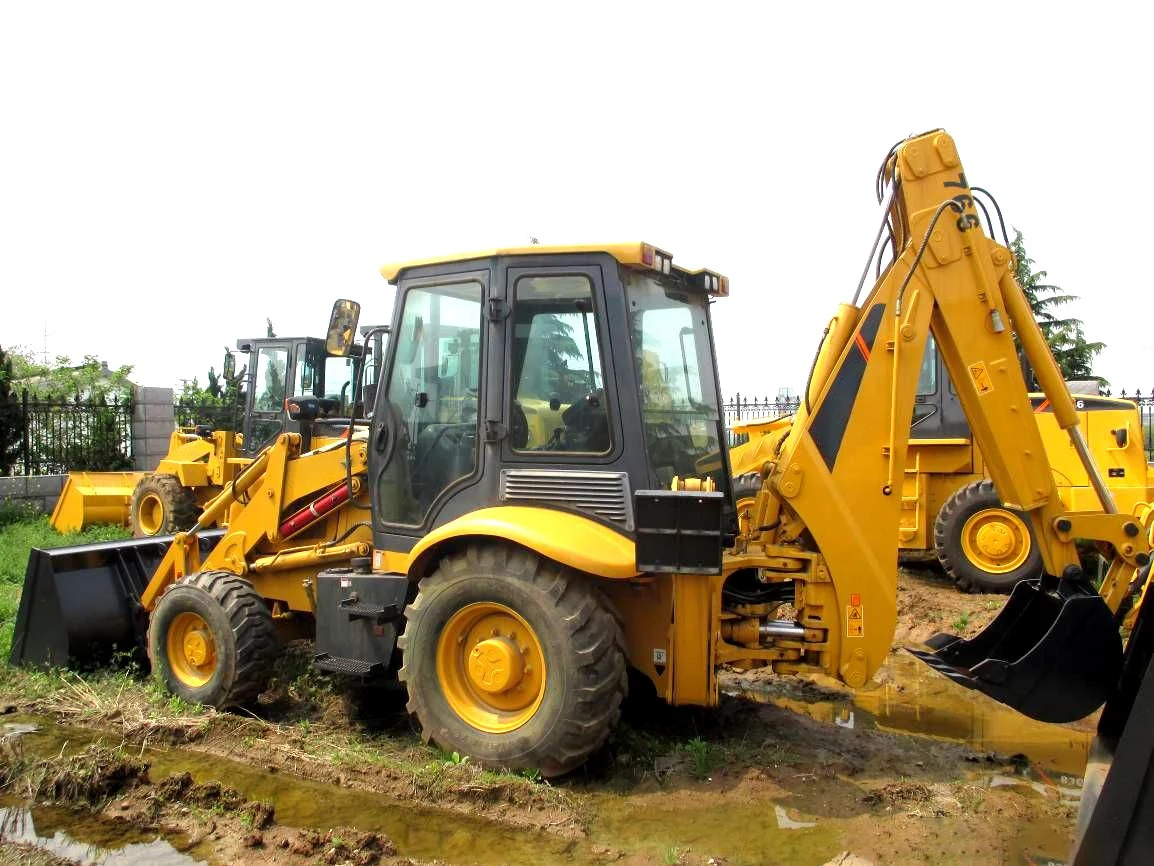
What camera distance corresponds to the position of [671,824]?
160 inches

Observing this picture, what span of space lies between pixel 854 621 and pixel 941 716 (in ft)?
5.54

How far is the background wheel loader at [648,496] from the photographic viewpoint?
4.37 metres

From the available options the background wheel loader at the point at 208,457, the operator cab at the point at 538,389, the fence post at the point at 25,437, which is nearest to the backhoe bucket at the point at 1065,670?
the operator cab at the point at 538,389

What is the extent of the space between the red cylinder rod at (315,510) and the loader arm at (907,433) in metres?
2.53

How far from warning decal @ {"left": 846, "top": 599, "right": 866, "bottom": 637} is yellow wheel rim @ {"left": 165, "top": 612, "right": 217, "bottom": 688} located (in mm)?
3593

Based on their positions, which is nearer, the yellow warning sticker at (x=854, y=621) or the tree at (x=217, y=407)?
the yellow warning sticker at (x=854, y=621)

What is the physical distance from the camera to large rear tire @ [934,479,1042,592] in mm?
8906

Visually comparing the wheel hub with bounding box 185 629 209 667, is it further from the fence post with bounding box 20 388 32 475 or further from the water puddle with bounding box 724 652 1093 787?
the fence post with bounding box 20 388 32 475

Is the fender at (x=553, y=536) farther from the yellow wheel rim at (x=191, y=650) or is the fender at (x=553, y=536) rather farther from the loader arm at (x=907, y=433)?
the yellow wheel rim at (x=191, y=650)

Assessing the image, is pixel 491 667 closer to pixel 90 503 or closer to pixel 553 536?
pixel 553 536

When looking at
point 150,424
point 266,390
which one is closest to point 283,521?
point 266,390

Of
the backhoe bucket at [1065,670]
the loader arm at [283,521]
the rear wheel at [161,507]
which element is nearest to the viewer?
the backhoe bucket at [1065,670]

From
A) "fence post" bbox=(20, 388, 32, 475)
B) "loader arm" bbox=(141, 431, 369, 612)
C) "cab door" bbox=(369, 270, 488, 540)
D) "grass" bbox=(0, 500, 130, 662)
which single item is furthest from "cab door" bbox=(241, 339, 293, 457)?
"cab door" bbox=(369, 270, 488, 540)

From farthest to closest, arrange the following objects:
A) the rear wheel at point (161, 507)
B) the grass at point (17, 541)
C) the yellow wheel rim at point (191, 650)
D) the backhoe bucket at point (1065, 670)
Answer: the rear wheel at point (161, 507)
the grass at point (17, 541)
the yellow wheel rim at point (191, 650)
the backhoe bucket at point (1065, 670)
